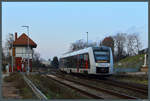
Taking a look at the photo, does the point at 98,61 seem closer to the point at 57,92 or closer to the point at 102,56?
the point at 102,56

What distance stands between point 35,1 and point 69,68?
21.3 meters

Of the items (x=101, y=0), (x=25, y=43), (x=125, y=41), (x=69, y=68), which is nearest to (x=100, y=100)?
(x=101, y=0)

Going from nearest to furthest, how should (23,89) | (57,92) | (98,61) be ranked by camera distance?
(57,92) < (23,89) < (98,61)

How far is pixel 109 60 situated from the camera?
22.9 metres

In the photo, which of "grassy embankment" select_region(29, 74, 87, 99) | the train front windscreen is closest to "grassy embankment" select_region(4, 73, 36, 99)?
"grassy embankment" select_region(29, 74, 87, 99)

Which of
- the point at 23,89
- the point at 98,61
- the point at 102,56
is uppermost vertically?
the point at 102,56

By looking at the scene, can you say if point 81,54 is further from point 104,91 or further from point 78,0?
point 78,0

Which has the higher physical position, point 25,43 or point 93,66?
point 25,43

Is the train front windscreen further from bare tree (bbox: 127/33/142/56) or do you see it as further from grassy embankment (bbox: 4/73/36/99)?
bare tree (bbox: 127/33/142/56)

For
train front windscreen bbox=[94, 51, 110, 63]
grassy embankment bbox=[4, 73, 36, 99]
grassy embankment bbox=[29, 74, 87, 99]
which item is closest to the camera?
grassy embankment bbox=[29, 74, 87, 99]

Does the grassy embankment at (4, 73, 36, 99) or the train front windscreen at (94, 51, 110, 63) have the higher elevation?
the train front windscreen at (94, 51, 110, 63)

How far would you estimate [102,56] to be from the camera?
2288 cm

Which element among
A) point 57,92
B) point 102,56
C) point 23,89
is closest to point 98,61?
point 102,56

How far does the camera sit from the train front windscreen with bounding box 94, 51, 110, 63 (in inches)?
887
